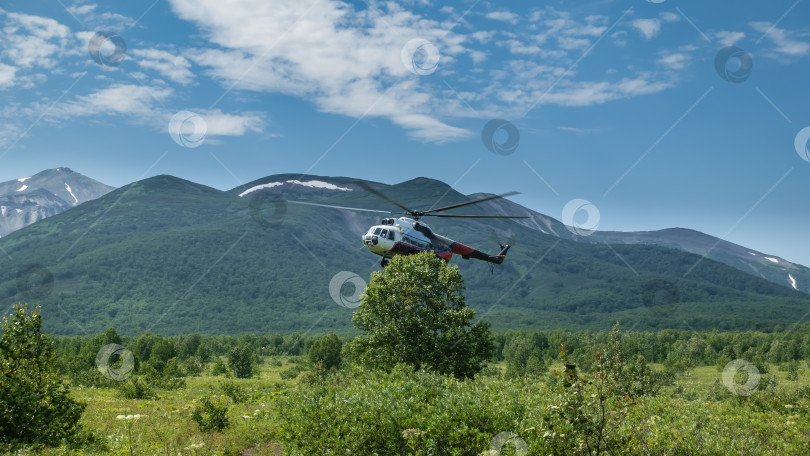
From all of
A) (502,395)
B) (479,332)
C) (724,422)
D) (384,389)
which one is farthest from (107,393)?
(724,422)

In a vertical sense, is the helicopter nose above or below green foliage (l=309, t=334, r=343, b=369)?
above

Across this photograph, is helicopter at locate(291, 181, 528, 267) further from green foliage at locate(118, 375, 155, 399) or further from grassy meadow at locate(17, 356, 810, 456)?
green foliage at locate(118, 375, 155, 399)

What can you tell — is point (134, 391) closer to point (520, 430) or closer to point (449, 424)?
point (449, 424)

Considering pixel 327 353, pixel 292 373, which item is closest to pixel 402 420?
pixel 327 353

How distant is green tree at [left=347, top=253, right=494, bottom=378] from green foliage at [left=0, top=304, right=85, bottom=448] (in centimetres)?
1721

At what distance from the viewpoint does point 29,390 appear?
18.5m

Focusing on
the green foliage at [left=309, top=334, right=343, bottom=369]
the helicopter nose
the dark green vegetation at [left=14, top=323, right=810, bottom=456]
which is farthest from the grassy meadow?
the green foliage at [left=309, top=334, right=343, bottom=369]

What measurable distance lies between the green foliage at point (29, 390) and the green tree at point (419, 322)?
56.5 ft

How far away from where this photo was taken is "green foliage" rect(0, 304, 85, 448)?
1794cm

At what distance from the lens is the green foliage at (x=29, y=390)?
17938mm

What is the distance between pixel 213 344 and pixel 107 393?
135335 millimetres

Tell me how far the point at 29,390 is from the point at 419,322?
66.1 feet

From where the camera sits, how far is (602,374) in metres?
11.3

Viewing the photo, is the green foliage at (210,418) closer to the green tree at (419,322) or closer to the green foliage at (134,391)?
the green tree at (419,322)
